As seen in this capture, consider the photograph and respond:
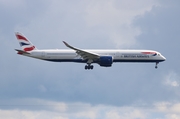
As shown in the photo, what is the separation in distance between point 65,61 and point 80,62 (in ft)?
9.21

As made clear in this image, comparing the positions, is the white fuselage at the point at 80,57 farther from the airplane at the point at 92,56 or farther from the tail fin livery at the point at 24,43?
the tail fin livery at the point at 24,43

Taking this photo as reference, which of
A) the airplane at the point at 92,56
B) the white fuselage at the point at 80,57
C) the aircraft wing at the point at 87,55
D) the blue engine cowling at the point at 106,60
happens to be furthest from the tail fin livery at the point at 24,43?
the blue engine cowling at the point at 106,60

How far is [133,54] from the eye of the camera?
108562mm

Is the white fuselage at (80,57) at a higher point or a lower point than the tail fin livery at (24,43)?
lower

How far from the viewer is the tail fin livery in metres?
112

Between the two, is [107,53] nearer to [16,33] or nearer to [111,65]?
[111,65]

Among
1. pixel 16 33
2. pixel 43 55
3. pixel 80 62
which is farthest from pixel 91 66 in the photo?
pixel 16 33

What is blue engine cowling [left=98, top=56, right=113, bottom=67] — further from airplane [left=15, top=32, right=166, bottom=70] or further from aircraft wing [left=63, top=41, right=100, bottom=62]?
aircraft wing [left=63, top=41, right=100, bottom=62]

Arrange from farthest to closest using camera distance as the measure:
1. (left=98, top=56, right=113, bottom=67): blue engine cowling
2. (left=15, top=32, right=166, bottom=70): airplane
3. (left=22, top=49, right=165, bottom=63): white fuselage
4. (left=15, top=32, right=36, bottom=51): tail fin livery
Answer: (left=15, top=32, right=36, bottom=51): tail fin livery → (left=22, top=49, right=165, bottom=63): white fuselage → (left=15, top=32, right=166, bottom=70): airplane → (left=98, top=56, right=113, bottom=67): blue engine cowling

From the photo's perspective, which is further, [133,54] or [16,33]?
[16,33]

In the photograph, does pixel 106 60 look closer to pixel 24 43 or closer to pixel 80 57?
pixel 80 57

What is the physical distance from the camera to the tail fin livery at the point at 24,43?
11203cm

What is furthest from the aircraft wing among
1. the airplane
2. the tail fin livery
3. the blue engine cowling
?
the tail fin livery

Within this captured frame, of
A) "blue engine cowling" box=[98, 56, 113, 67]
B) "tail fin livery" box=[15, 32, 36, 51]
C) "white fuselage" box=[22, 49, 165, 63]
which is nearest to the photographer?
"blue engine cowling" box=[98, 56, 113, 67]
